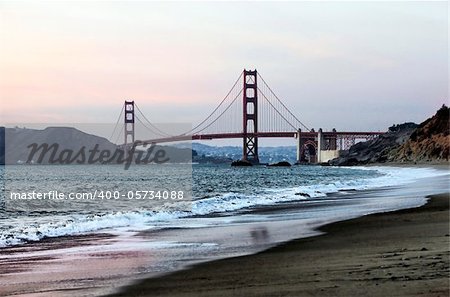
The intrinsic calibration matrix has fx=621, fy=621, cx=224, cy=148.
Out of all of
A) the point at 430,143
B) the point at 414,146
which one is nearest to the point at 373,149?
the point at 414,146

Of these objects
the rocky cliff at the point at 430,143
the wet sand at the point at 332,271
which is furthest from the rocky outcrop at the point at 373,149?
the wet sand at the point at 332,271

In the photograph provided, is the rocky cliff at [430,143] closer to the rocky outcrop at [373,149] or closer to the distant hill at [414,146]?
the distant hill at [414,146]

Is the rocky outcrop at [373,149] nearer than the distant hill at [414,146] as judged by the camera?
No

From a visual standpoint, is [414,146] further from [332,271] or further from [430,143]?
[332,271]

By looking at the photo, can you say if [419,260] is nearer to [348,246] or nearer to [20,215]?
[348,246]

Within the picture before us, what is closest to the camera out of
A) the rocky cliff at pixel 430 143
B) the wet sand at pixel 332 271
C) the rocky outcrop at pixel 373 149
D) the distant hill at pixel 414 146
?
the wet sand at pixel 332 271

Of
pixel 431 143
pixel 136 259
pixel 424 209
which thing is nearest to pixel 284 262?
pixel 136 259
